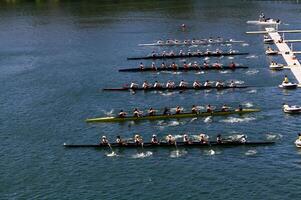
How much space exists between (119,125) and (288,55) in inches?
1692

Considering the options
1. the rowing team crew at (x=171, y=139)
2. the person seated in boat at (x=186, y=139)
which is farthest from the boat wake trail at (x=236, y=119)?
the person seated in boat at (x=186, y=139)

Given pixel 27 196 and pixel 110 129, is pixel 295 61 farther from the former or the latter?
pixel 27 196

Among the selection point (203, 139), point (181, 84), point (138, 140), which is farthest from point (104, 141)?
point (181, 84)

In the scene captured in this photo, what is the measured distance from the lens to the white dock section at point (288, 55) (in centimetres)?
8882

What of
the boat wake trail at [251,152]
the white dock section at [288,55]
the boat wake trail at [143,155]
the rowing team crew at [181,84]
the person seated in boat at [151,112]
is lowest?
the boat wake trail at [251,152]

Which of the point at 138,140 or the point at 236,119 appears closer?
the point at 138,140

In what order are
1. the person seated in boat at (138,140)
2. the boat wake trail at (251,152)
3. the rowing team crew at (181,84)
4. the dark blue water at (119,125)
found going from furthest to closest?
the rowing team crew at (181,84)
the person seated in boat at (138,140)
the boat wake trail at (251,152)
the dark blue water at (119,125)

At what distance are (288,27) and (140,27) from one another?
3702 cm

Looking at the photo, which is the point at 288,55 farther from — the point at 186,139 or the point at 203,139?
the point at 186,139

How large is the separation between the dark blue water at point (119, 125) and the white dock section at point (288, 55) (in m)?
1.88

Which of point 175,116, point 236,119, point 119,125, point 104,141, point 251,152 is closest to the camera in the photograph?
point 251,152

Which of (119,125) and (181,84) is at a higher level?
(181,84)

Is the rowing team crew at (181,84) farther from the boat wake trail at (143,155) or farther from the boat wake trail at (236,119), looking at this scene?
the boat wake trail at (143,155)

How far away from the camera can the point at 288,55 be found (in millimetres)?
99875
